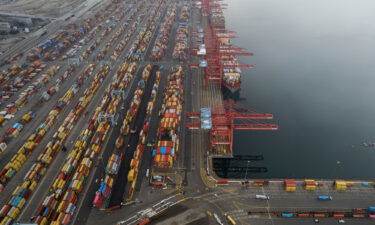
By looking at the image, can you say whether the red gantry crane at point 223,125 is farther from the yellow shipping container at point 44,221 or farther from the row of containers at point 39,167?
the yellow shipping container at point 44,221

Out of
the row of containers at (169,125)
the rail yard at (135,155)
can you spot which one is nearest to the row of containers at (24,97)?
the rail yard at (135,155)

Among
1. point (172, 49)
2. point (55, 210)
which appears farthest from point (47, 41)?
point (55, 210)

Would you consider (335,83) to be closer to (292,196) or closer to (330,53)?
(330,53)

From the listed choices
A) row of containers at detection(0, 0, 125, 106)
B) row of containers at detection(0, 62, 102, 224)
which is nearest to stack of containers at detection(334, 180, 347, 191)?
row of containers at detection(0, 62, 102, 224)

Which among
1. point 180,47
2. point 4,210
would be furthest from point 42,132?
point 180,47

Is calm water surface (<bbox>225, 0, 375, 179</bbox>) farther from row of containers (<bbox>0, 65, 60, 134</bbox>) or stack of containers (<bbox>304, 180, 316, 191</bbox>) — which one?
row of containers (<bbox>0, 65, 60, 134</bbox>)

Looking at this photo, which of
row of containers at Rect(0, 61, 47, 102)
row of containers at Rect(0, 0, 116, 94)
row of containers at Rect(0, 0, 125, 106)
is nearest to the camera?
row of containers at Rect(0, 61, 47, 102)

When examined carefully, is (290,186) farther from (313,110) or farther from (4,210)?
(4,210)
